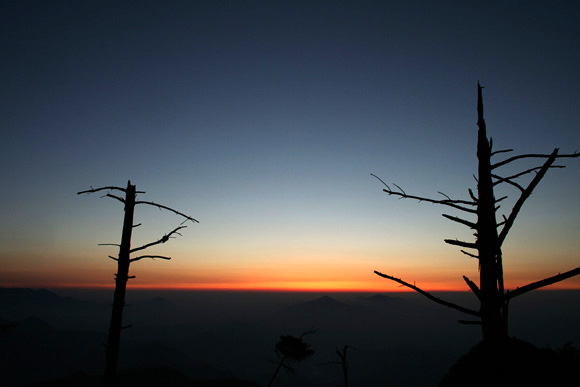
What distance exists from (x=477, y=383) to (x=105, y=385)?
10.0m

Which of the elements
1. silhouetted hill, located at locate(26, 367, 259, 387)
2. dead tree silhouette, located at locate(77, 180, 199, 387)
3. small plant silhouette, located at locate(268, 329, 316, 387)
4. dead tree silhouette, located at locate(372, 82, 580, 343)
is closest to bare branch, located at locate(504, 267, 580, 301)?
dead tree silhouette, located at locate(372, 82, 580, 343)

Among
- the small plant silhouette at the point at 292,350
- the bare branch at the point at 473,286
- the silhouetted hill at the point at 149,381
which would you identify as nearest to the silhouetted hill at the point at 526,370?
the bare branch at the point at 473,286

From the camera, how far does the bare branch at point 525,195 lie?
2.34m

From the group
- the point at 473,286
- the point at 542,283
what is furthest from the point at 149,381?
the point at 542,283

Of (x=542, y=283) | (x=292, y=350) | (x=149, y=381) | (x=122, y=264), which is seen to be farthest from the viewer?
(x=149, y=381)

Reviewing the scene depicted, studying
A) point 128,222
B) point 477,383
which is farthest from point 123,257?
point 477,383

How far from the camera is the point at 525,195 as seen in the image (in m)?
2.58

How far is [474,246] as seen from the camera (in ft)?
9.66

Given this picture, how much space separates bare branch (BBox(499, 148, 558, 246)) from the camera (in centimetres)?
234

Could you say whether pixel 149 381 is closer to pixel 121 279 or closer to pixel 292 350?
pixel 292 350

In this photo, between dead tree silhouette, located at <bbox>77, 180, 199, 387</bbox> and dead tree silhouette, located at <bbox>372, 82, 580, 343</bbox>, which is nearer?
dead tree silhouette, located at <bbox>372, 82, 580, 343</bbox>

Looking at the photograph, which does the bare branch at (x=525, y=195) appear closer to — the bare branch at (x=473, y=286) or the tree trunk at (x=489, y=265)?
the tree trunk at (x=489, y=265)

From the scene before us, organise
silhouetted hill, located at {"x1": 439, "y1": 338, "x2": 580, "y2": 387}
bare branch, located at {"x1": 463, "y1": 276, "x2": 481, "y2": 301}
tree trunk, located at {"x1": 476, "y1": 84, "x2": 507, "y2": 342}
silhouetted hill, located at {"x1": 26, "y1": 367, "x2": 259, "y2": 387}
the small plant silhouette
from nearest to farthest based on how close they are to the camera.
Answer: tree trunk, located at {"x1": 476, "y1": 84, "x2": 507, "y2": 342} → bare branch, located at {"x1": 463, "y1": 276, "x2": 481, "y2": 301} → silhouetted hill, located at {"x1": 439, "y1": 338, "x2": 580, "y2": 387} → the small plant silhouette → silhouetted hill, located at {"x1": 26, "y1": 367, "x2": 259, "y2": 387}

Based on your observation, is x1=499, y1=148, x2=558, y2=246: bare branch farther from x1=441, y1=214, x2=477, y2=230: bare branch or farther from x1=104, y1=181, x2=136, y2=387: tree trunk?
x1=104, y1=181, x2=136, y2=387: tree trunk
